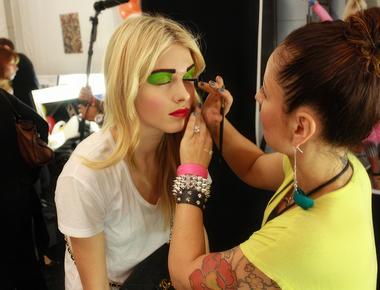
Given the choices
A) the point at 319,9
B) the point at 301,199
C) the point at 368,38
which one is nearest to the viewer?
the point at 368,38

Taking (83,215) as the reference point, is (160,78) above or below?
above

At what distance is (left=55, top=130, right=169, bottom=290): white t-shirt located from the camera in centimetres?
95

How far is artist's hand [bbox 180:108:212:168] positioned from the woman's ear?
260mm

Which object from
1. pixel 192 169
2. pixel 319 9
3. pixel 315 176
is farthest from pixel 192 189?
pixel 319 9

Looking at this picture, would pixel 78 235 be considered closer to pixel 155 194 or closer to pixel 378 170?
pixel 155 194

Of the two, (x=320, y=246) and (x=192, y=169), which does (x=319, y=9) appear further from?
(x=320, y=246)

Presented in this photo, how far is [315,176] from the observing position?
783mm

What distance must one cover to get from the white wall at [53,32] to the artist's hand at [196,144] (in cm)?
199

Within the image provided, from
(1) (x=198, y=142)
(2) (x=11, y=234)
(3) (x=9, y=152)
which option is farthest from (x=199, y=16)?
(2) (x=11, y=234)

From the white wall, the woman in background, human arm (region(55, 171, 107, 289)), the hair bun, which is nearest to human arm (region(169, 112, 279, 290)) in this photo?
human arm (region(55, 171, 107, 289))

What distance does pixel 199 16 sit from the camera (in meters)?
1.28

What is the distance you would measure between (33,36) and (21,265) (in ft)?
6.09

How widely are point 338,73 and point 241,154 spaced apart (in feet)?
1.84

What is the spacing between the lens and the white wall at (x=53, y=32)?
9.01 feet
